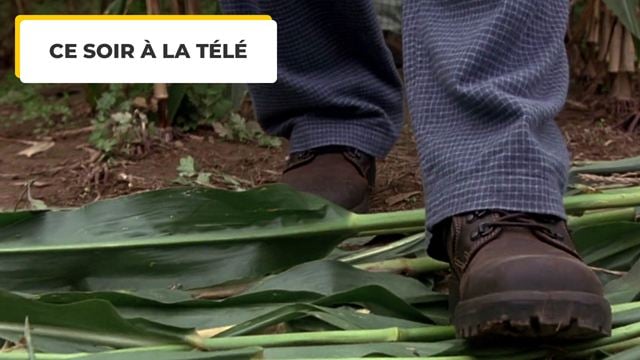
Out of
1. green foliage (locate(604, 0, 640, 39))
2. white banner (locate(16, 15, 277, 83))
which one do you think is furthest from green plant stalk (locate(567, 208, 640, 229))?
green foliage (locate(604, 0, 640, 39))

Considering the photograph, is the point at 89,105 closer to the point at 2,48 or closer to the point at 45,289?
the point at 2,48

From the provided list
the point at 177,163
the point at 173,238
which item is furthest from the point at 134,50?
the point at 177,163

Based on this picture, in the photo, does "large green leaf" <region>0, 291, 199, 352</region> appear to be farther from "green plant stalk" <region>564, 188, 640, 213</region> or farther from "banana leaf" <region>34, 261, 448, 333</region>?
"green plant stalk" <region>564, 188, 640, 213</region>

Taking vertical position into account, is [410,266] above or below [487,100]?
below

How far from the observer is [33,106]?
6.75 feet

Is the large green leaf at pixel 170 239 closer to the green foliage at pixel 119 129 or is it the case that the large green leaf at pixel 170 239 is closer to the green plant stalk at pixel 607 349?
the green plant stalk at pixel 607 349

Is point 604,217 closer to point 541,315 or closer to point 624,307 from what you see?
point 624,307

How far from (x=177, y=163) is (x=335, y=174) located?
54 centimetres

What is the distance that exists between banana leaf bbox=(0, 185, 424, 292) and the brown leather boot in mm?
189

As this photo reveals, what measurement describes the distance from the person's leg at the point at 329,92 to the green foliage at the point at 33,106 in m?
0.83

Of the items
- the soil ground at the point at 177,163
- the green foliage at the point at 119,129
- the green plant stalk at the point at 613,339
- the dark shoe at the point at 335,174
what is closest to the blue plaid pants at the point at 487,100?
the green plant stalk at the point at 613,339

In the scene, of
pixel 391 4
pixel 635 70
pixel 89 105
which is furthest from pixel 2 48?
pixel 635 70

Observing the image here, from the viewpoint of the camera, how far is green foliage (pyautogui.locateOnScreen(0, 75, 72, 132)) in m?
1.99

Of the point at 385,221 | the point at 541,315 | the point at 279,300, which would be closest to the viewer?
the point at 541,315
